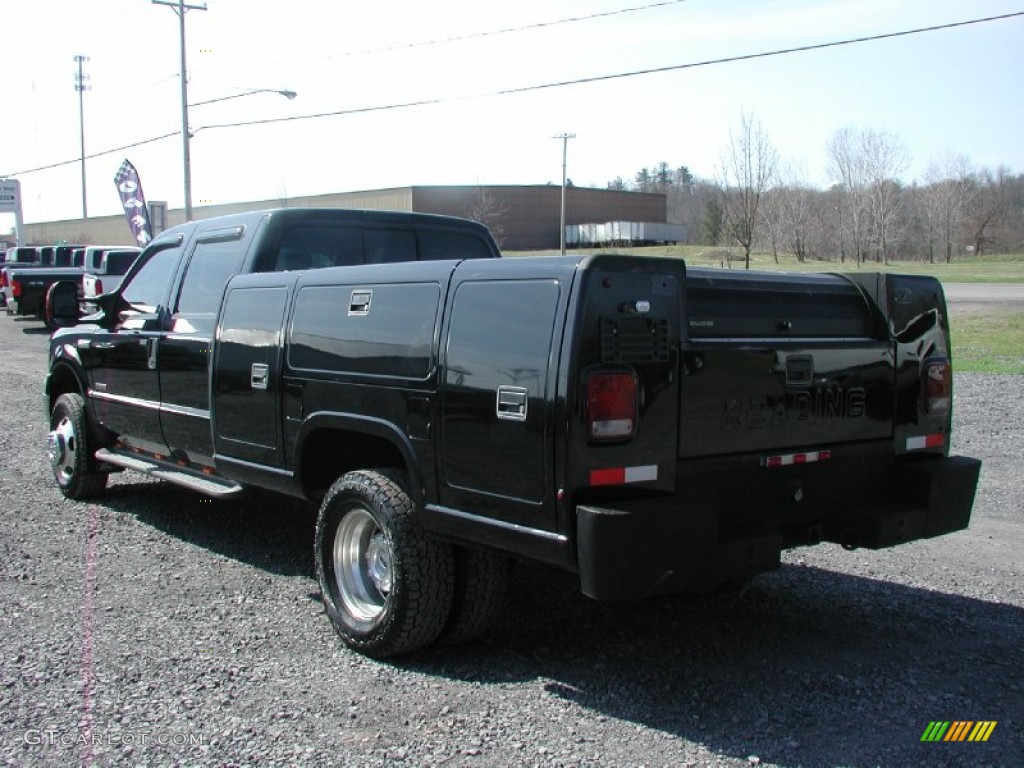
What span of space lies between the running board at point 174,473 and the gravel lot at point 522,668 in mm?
484

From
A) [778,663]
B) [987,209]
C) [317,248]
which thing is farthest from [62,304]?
[987,209]

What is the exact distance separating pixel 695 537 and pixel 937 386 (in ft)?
5.98

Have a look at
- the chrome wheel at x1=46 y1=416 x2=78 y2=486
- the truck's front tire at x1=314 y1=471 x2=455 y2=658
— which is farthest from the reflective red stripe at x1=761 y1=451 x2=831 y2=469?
the chrome wheel at x1=46 y1=416 x2=78 y2=486

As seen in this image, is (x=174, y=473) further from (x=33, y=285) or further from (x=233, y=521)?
(x=33, y=285)

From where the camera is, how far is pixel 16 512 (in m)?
7.44

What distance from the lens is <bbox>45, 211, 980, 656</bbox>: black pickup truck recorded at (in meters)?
3.73

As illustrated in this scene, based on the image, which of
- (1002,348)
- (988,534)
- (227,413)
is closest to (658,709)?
(227,413)

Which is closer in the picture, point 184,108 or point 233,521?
point 233,521

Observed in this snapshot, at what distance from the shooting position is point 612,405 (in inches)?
147

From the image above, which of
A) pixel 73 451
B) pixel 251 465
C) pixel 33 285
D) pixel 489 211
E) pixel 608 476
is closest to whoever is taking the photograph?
pixel 608 476

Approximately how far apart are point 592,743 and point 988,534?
160 inches

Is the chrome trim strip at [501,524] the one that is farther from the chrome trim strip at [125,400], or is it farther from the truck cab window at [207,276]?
the chrome trim strip at [125,400]

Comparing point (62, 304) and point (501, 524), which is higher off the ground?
point (62, 304)

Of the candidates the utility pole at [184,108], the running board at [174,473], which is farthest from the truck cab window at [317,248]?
the utility pole at [184,108]
